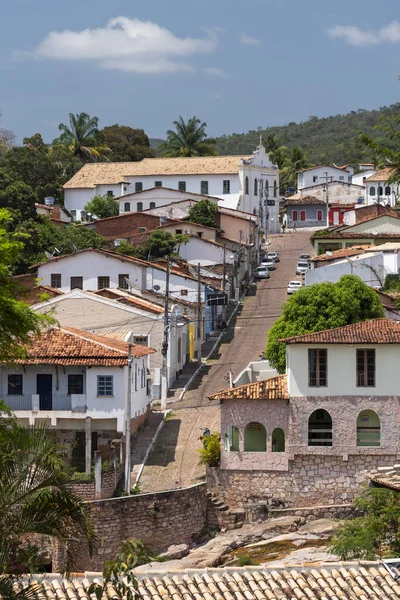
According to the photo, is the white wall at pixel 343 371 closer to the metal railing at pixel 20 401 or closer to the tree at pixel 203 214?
the metal railing at pixel 20 401

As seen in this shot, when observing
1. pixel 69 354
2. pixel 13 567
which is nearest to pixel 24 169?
pixel 69 354

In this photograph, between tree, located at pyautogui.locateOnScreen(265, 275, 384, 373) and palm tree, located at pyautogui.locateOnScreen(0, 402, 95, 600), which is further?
tree, located at pyautogui.locateOnScreen(265, 275, 384, 373)

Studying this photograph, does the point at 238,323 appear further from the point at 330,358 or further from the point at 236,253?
the point at 330,358

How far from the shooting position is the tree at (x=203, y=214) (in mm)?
85562

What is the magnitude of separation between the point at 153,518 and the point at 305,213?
74.3 meters

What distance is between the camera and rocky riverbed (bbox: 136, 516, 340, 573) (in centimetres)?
3609

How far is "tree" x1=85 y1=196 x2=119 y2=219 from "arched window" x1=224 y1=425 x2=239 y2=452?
5465 cm

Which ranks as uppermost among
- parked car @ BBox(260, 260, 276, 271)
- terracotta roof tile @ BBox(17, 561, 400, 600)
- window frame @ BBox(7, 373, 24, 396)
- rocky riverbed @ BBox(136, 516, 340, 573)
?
parked car @ BBox(260, 260, 276, 271)

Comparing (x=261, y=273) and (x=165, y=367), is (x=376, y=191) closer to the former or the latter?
(x=261, y=273)

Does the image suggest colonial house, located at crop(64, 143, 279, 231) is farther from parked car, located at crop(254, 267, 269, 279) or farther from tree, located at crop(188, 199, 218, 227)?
parked car, located at crop(254, 267, 269, 279)

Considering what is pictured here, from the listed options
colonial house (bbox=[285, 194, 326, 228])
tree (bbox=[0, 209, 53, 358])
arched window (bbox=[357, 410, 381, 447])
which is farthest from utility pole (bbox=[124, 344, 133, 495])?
colonial house (bbox=[285, 194, 326, 228])

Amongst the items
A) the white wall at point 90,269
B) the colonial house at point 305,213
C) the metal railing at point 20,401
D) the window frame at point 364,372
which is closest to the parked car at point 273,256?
the white wall at point 90,269

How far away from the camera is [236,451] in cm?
4203

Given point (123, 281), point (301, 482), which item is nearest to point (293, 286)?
point (123, 281)
